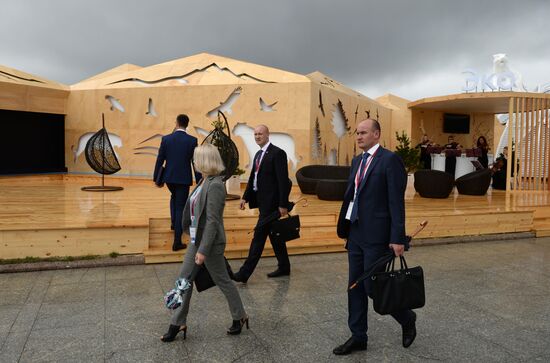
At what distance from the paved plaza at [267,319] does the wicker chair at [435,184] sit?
14.9ft

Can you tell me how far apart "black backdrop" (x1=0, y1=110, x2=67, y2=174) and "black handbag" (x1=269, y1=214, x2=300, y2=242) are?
10.8 m

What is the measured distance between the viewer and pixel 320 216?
7.35 meters

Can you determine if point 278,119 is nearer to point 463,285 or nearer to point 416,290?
point 463,285

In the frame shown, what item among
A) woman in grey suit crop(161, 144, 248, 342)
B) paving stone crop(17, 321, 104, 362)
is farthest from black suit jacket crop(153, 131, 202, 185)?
paving stone crop(17, 321, 104, 362)

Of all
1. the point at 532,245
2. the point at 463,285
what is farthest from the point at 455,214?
the point at 463,285

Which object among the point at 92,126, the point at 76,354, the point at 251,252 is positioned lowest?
the point at 76,354

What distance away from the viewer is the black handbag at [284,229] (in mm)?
4684

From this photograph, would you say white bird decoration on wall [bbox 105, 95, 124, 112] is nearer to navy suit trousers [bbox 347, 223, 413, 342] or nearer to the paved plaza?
the paved plaza

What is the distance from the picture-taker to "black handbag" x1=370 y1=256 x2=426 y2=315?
2.88m

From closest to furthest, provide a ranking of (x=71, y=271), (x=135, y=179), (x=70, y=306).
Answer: (x=70, y=306), (x=71, y=271), (x=135, y=179)

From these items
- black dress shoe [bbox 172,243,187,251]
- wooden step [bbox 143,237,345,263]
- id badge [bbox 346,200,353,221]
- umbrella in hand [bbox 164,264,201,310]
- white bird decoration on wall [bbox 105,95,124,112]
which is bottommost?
wooden step [bbox 143,237,345,263]

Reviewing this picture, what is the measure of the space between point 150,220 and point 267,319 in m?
3.05

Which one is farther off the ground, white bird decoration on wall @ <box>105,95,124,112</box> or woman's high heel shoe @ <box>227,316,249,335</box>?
white bird decoration on wall @ <box>105,95,124,112</box>

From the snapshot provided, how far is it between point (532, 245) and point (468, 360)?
5.15 meters
